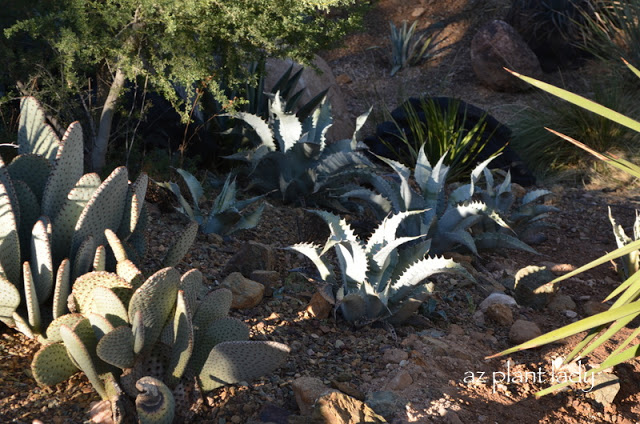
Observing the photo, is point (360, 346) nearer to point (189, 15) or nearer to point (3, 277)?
point (3, 277)

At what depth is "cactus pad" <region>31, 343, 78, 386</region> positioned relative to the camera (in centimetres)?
231

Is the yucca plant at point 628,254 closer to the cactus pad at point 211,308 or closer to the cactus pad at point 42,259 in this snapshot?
the cactus pad at point 211,308

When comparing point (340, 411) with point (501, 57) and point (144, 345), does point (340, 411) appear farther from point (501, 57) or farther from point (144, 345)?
point (501, 57)

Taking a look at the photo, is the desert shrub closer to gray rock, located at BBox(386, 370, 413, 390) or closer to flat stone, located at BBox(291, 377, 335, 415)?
gray rock, located at BBox(386, 370, 413, 390)

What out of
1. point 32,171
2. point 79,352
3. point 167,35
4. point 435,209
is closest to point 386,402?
point 79,352

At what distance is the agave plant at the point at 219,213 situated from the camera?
13.5ft

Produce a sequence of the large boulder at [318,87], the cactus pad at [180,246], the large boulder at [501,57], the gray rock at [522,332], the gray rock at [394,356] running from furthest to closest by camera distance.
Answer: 1. the large boulder at [501,57]
2. the large boulder at [318,87]
3. the gray rock at [522,332]
4. the cactus pad at [180,246]
5. the gray rock at [394,356]

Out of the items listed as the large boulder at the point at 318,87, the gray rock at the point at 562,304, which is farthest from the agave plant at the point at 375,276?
the large boulder at the point at 318,87

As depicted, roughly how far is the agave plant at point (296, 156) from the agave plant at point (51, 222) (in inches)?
71.4

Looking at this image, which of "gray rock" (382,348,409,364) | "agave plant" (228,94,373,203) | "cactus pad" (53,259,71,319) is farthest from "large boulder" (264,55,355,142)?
"cactus pad" (53,259,71,319)

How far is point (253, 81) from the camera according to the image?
13.6 ft

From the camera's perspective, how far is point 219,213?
13.6 feet

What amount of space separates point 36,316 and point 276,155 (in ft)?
8.36

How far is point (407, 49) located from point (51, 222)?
8.70m
